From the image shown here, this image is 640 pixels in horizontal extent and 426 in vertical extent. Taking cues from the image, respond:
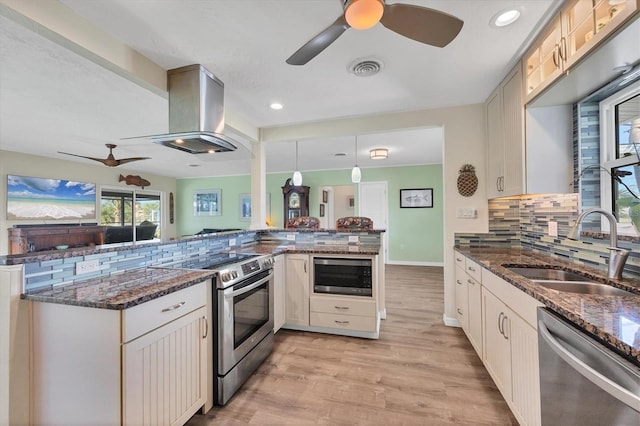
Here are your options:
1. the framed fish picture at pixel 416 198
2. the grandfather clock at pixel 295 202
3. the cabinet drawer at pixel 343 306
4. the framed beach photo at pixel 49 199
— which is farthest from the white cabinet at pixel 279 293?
the framed beach photo at pixel 49 199

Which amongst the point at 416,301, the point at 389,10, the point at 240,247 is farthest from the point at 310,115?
the point at 416,301

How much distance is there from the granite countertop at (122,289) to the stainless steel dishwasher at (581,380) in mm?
1747

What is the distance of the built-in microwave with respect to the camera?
2541 mm

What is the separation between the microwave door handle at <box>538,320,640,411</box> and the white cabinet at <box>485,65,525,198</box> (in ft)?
4.23

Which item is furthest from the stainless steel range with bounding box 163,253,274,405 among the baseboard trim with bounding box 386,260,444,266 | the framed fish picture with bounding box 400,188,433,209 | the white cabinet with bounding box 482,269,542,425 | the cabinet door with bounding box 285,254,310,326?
the framed fish picture with bounding box 400,188,433,209

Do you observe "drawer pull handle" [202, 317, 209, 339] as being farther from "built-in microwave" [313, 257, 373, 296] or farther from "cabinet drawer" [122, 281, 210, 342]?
"built-in microwave" [313, 257, 373, 296]

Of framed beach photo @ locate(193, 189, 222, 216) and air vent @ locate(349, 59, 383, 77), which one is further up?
air vent @ locate(349, 59, 383, 77)

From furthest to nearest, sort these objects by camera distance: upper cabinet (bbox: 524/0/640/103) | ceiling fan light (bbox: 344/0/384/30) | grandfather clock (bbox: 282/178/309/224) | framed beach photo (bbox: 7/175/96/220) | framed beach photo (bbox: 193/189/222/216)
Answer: framed beach photo (bbox: 193/189/222/216) → grandfather clock (bbox: 282/178/309/224) → framed beach photo (bbox: 7/175/96/220) → upper cabinet (bbox: 524/0/640/103) → ceiling fan light (bbox: 344/0/384/30)

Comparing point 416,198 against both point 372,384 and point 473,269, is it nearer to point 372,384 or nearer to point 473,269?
point 473,269

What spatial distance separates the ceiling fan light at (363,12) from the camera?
1.12 meters

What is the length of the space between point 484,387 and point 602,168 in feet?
5.66

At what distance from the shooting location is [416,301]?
3607 millimetres

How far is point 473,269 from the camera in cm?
218


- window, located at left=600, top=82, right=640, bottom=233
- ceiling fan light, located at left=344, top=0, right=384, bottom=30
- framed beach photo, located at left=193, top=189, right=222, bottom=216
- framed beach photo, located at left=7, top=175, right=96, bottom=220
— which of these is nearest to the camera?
ceiling fan light, located at left=344, top=0, right=384, bottom=30
